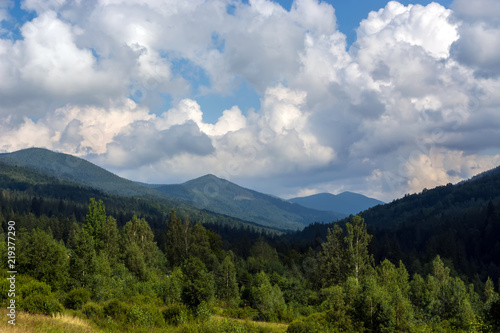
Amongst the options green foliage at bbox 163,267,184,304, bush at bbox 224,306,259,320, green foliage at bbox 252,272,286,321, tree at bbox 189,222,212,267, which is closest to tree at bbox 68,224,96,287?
green foliage at bbox 163,267,184,304

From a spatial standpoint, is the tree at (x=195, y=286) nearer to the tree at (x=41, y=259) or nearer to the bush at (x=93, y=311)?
the bush at (x=93, y=311)

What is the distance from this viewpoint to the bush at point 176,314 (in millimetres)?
38000

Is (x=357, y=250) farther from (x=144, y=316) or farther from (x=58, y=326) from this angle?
(x=58, y=326)

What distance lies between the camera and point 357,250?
6856 cm

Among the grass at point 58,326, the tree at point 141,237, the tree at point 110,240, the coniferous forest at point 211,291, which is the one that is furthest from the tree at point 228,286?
the grass at point 58,326

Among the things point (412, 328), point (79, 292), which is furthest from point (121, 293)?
point (412, 328)

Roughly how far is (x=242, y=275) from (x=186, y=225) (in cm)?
2505

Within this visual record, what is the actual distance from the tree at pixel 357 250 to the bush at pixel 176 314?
38545 mm

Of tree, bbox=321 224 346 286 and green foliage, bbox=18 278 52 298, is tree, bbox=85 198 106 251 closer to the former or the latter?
tree, bbox=321 224 346 286

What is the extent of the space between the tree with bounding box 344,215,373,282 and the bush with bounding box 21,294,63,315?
51641mm

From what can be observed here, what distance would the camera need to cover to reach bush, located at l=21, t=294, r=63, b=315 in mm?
32031

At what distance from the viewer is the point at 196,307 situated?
4125 cm

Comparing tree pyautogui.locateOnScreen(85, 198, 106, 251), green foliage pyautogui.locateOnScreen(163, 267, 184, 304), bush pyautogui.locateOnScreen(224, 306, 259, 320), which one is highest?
tree pyautogui.locateOnScreen(85, 198, 106, 251)

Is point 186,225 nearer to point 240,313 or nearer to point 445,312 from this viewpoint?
point 240,313
